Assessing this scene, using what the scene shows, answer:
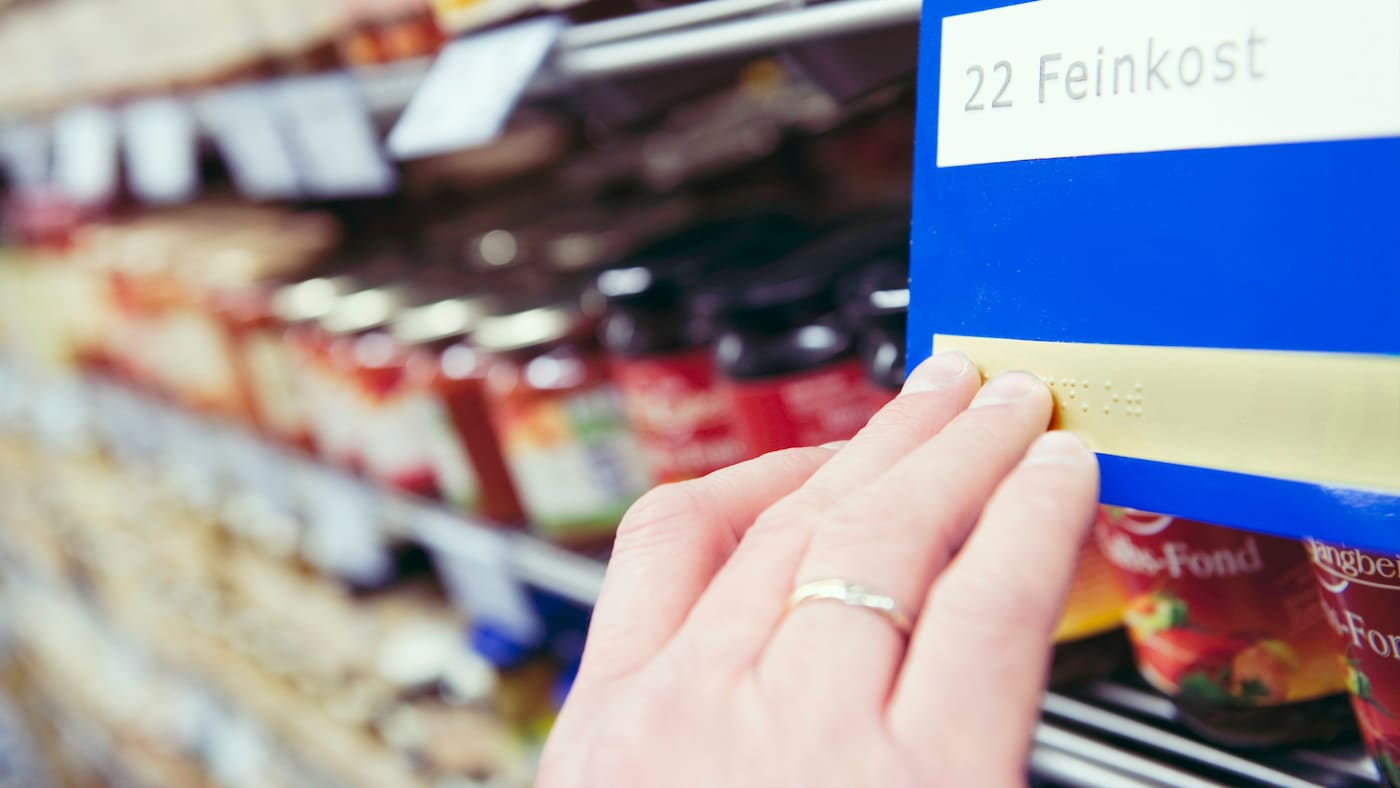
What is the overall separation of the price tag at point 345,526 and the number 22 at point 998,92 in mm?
1184

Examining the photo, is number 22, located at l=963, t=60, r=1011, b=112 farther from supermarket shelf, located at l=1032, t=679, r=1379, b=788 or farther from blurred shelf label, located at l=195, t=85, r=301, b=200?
blurred shelf label, located at l=195, t=85, r=301, b=200

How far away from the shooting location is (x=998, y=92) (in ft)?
1.77

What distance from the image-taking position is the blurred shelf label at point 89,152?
5.73 ft

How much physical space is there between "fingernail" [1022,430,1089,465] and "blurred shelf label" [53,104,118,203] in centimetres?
168

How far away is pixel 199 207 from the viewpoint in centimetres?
247

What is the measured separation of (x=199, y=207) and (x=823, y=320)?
207 cm

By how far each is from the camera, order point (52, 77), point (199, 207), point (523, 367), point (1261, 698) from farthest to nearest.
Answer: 1. point (199, 207)
2. point (52, 77)
3. point (523, 367)
4. point (1261, 698)

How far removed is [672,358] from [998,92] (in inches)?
19.0

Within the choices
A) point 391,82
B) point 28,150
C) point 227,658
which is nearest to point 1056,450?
point 391,82

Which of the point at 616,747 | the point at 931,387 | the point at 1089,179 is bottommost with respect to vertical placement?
the point at 616,747

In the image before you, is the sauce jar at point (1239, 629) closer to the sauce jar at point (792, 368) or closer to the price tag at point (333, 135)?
the sauce jar at point (792, 368)

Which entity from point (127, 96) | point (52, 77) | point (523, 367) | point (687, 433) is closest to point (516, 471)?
point (523, 367)

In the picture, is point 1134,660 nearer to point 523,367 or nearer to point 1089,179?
point 1089,179

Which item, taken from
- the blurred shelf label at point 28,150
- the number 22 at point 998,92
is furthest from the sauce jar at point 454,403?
the blurred shelf label at point 28,150
